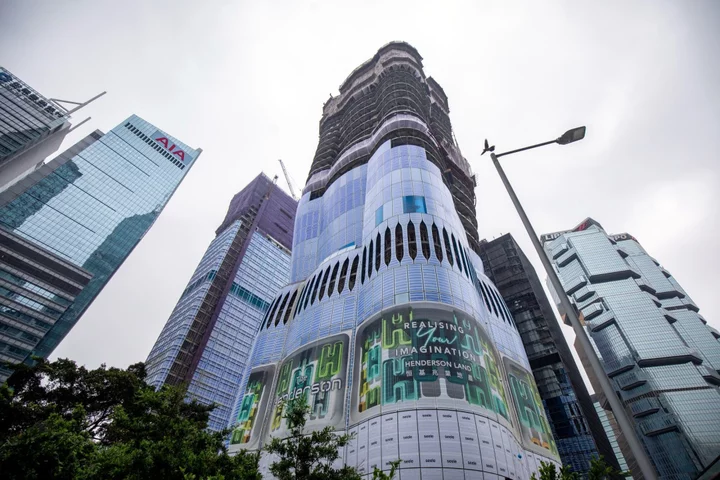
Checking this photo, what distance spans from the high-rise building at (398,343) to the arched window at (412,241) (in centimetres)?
16

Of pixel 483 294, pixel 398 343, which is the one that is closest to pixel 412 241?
pixel 483 294

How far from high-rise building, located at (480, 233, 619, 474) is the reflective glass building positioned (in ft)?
384

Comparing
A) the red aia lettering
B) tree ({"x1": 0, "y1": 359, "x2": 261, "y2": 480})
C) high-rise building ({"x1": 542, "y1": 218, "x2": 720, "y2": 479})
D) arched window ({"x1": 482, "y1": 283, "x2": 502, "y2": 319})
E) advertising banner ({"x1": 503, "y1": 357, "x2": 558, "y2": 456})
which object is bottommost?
tree ({"x1": 0, "y1": 359, "x2": 261, "y2": 480})

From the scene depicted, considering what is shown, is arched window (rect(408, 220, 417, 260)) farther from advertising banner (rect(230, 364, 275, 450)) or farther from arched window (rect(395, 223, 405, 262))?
advertising banner (rect(230, 364, 275, 450))

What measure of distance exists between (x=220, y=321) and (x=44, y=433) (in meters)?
74.6

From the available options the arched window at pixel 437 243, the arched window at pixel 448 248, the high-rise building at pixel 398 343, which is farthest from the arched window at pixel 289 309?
the arched window at pixel 448 248

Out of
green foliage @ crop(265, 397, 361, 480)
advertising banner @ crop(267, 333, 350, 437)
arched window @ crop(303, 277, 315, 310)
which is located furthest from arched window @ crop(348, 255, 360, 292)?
green foliage @ crop(265, 397, 361, 480)

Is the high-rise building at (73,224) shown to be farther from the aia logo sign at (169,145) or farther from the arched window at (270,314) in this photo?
the arched window at (270,314)

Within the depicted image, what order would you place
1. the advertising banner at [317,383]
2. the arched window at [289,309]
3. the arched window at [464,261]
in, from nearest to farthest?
the advertising banner at [317,383], the arched window at [464,261], the arched window at [289,309]

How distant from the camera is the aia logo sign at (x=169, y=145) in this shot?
132 metres

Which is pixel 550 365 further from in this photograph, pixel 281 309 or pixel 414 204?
pixel 281 309

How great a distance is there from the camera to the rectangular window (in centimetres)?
4338

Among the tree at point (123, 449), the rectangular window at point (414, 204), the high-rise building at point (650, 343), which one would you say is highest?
the high-rise building at point (650, 343)

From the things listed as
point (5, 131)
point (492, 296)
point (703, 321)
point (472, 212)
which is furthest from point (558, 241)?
point (5, 131)
